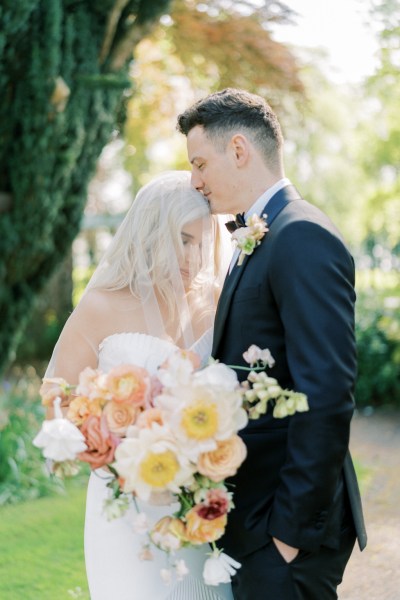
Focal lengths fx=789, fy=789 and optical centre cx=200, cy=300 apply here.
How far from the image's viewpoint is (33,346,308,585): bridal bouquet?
1911 mm

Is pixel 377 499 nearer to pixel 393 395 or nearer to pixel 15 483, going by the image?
pixel 15 483

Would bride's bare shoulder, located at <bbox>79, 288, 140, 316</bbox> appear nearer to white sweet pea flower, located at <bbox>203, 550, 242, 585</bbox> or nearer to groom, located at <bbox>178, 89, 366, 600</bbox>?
groom, located at <bbox>178, 89, 366, 600</bbox>

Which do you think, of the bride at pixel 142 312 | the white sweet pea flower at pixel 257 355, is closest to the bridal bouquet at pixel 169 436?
the white sweet pea flower at pixel 257 355

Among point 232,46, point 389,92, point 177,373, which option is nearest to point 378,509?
point 177,373

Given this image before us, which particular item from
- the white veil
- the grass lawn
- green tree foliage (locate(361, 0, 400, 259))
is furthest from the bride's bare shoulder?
green tree foliage (locate(361, 0, 400, 259))

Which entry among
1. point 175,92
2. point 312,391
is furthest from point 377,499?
point 175,92

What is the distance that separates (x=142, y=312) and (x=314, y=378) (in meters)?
1.07

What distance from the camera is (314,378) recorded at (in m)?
2.14

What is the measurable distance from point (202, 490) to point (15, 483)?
482 centimetres

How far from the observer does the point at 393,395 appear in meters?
10.3

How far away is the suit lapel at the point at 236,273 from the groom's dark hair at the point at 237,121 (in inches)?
6.8

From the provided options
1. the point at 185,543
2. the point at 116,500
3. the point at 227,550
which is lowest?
the point at 227,550

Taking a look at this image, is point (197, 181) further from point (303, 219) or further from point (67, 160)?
point (67, 160)

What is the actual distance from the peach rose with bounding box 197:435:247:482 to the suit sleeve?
263mm
